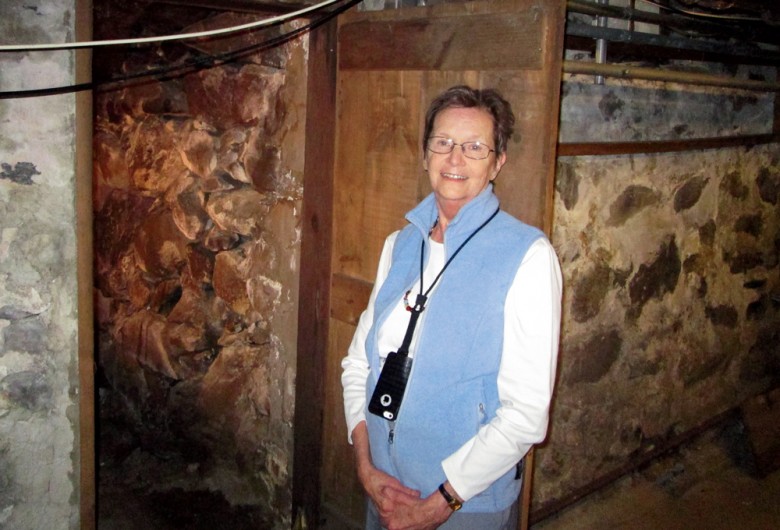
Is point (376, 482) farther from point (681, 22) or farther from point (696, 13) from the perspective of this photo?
point (681, 22)

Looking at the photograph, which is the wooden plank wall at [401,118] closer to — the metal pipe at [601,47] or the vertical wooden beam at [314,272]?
the vertical wooden beam at [314,272]

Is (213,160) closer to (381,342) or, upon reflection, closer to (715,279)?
(381,342)

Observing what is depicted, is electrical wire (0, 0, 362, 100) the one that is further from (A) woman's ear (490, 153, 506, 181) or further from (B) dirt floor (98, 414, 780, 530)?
(B) dirt floor (98, 414, 780, 530)

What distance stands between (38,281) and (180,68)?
0.78 meters

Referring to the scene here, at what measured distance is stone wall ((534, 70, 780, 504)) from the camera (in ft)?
9.24

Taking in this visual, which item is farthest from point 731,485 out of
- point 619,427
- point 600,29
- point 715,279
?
point 600,29

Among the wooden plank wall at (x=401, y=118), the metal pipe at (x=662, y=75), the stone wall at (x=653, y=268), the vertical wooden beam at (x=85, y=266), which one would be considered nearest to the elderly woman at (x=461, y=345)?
the wooden plank wall at (x=401, y=118)

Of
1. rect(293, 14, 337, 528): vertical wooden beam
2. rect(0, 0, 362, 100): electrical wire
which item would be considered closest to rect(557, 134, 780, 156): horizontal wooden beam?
rect(293, 14, 337, 528): vertical wooden beam

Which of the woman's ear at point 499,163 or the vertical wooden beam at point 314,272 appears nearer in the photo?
the woman's ear at point 499,163

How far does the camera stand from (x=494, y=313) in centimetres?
154

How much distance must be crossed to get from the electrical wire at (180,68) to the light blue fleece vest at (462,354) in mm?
882

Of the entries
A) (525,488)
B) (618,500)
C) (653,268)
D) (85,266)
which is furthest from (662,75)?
(85,266)

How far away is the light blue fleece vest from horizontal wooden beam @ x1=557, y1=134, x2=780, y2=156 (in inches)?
41.6

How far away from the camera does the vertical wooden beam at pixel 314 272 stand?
2.39 m
